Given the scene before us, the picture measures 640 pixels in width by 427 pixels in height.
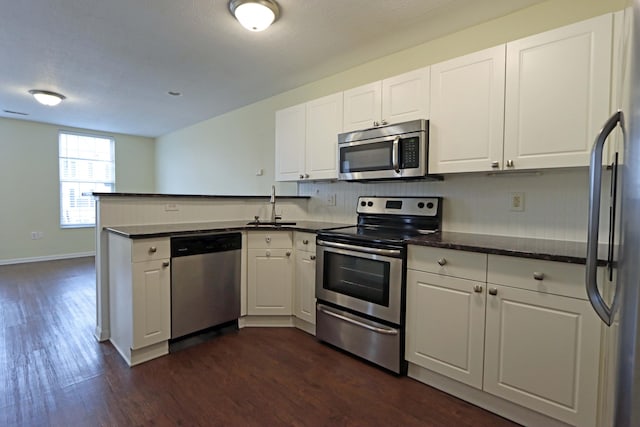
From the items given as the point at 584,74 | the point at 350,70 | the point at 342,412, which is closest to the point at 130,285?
the point at 342,412

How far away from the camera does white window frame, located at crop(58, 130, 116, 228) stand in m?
5.92

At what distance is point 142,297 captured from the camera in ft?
A: 7.33

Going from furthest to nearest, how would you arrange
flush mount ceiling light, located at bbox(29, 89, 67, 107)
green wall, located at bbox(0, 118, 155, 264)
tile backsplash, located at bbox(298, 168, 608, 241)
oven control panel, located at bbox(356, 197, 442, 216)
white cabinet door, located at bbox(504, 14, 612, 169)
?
1. green wall, located at bbox(0, 118, 155, 264)
2. flush mount ceiling light, located at bbox(29, 89, 67, 107)
3. oven control panel, located at bbox(356, 197, 442, 216)
4. tile backsplash, located at bbox(298, 168, 608, 241)
5. white cabinet door, located at bbox(504, 14, 612, 169)

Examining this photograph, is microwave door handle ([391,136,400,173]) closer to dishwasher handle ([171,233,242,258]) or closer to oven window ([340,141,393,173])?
oven window ([340,141,393,173])


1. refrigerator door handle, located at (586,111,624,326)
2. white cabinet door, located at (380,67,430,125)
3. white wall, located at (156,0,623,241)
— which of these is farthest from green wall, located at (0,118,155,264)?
refrigerator door handle, located at (586,111,624,326)

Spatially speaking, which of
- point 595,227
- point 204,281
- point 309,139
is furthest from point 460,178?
point 204,281

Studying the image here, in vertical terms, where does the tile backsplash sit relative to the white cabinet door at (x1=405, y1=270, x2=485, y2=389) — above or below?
above

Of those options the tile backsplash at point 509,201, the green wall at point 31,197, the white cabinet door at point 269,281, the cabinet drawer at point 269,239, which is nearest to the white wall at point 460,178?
the tile backsplash at point 509,201

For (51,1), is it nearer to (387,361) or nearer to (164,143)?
(387,361)

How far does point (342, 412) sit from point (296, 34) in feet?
8.60

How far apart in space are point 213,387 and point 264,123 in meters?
3.19

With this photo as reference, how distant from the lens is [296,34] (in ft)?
8.21

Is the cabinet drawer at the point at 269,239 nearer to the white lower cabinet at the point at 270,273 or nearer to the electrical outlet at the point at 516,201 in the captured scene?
the white lower cabinet at the point at 270,273

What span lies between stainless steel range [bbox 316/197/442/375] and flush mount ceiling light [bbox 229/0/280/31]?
5.04 feet
